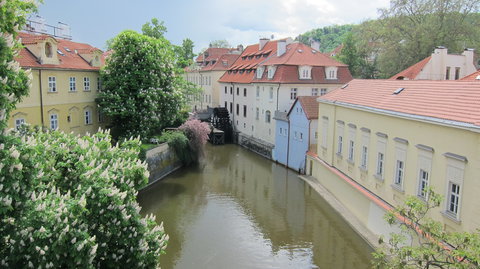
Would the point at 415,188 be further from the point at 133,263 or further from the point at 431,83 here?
the point at 133,263

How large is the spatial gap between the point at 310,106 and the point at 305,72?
688 centimetres

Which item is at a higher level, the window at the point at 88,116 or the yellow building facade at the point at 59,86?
the yellow building facade at the point at 59,86

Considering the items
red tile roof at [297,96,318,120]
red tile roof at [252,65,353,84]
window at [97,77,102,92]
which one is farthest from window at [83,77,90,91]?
red tile roof at [252,65,353,84]

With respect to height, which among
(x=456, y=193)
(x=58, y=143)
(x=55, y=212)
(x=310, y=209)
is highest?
(x=58, y=143)

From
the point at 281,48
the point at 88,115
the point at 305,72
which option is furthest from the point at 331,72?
the point at 88,115

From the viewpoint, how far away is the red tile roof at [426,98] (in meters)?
11.8

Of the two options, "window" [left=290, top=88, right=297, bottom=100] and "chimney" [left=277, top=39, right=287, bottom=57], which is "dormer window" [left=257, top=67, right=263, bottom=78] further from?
"window" [left=290, top=88, right=297, bottom=100]

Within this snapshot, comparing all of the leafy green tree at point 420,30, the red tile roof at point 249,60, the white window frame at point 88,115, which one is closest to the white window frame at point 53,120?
the white window frame at point 88,115

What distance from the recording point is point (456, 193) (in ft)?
37.0

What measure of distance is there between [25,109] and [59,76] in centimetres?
289

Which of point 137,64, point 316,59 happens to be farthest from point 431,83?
point 316,59

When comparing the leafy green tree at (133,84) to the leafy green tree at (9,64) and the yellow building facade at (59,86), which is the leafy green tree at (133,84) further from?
the leafy green tree at (9,64)

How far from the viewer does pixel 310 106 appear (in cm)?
2589

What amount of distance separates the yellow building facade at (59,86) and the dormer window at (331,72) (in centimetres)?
1664
